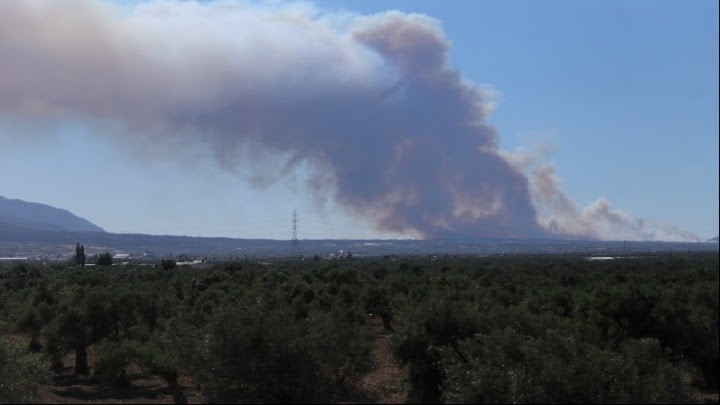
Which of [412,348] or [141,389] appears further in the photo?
[141,389]

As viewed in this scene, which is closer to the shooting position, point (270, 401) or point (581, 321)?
point (270, 401)

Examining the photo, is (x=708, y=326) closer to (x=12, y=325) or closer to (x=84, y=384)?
(x=84, y=384)

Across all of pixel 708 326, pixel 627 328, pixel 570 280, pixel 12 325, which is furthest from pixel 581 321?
pixel 570 280

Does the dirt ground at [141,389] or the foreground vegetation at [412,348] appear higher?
the foreground vegetation at [412,348]

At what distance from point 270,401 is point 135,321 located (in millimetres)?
21295

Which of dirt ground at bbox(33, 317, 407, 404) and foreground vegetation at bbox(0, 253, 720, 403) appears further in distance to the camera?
dirt ground at bbox(33, 317, 407, 404)

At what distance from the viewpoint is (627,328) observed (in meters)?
29.1

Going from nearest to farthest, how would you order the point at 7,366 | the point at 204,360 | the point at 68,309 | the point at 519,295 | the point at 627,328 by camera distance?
the point at 204,360, the point at 7,366, the point at 627,328, the point at 68,309, the point at 519,295

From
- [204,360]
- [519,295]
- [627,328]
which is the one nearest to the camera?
[204,360]

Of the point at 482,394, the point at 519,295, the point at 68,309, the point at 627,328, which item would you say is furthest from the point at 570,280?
the point at 482,394

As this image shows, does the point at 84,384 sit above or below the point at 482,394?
below

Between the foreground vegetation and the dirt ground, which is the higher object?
the foreground vegetation

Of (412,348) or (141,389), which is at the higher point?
(412,348)

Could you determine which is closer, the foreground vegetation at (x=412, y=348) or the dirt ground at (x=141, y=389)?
the foreground vegetation at (x=412, y=348)
